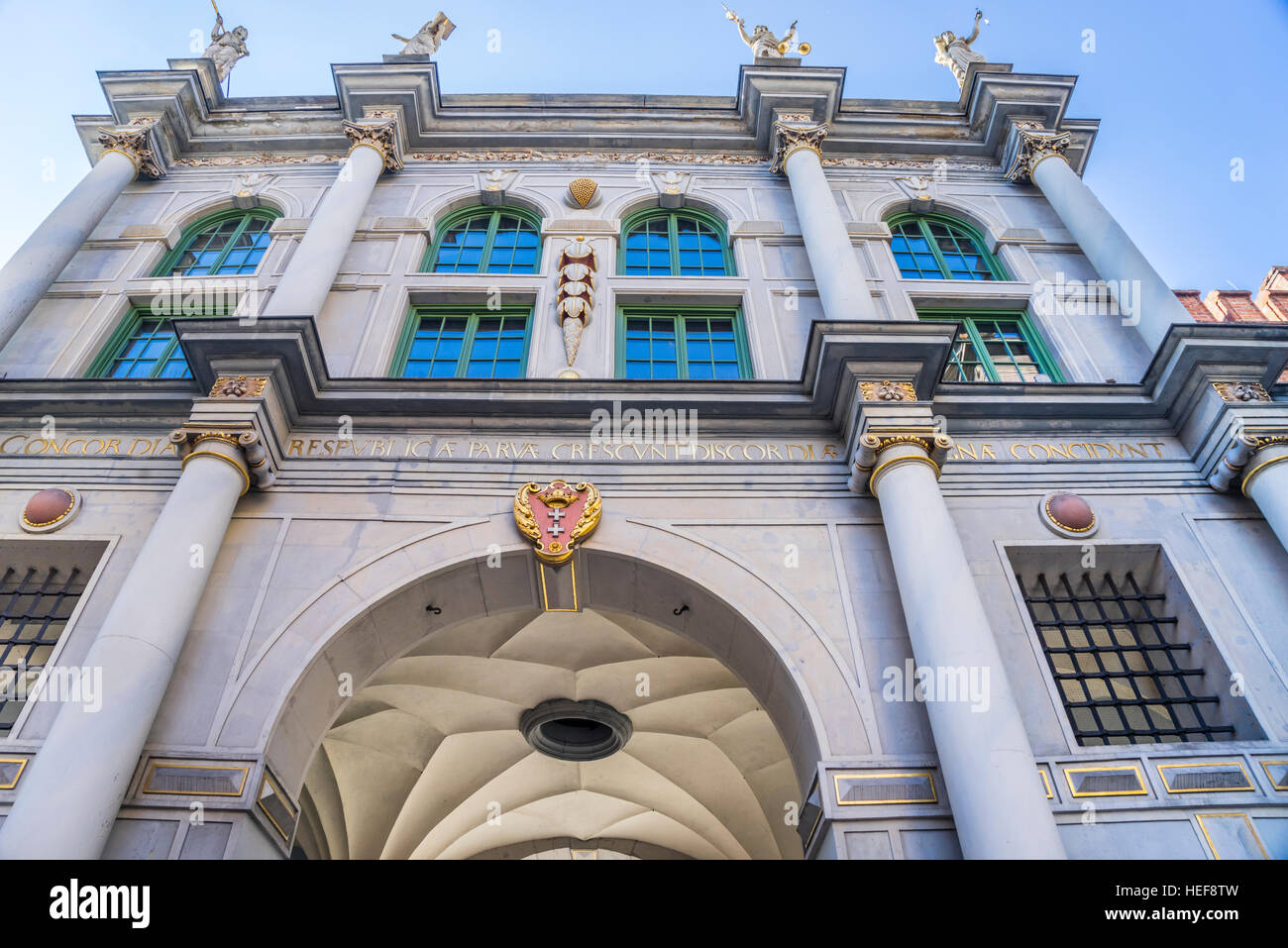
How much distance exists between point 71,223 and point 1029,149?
57.6ft

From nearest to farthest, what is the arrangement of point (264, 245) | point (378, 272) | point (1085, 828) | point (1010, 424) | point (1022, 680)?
point (1085, 828), point (1022, 680), point (1010, 424), point (378, 272), point (264, 245)

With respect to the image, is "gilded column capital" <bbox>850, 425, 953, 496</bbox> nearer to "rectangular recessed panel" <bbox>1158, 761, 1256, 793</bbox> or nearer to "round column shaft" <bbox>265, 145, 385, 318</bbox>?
"rectangular recessed panel" <bbox>1158, 761, 1256, 793</bbox>

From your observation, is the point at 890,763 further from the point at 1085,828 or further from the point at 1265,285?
the point at 1265,285

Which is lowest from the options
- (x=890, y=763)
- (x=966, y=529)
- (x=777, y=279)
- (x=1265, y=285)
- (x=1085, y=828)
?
(x=1085, y=828)

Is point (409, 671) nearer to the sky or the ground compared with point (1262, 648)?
nearer to the sky

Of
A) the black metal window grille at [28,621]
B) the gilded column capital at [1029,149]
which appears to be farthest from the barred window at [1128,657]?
the black metal window grille at [28,621]

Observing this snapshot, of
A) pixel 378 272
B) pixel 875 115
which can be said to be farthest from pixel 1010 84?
pixel 378 272

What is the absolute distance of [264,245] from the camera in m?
17.5

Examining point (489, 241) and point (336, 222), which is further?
point (489, 241)

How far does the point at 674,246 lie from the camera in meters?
17.6

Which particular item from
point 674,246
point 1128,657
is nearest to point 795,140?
point 674,246

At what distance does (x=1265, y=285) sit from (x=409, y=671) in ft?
92.3

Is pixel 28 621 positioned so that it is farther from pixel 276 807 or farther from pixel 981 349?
pixel 981 349

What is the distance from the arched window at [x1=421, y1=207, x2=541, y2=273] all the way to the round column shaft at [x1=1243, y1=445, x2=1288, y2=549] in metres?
11.3
